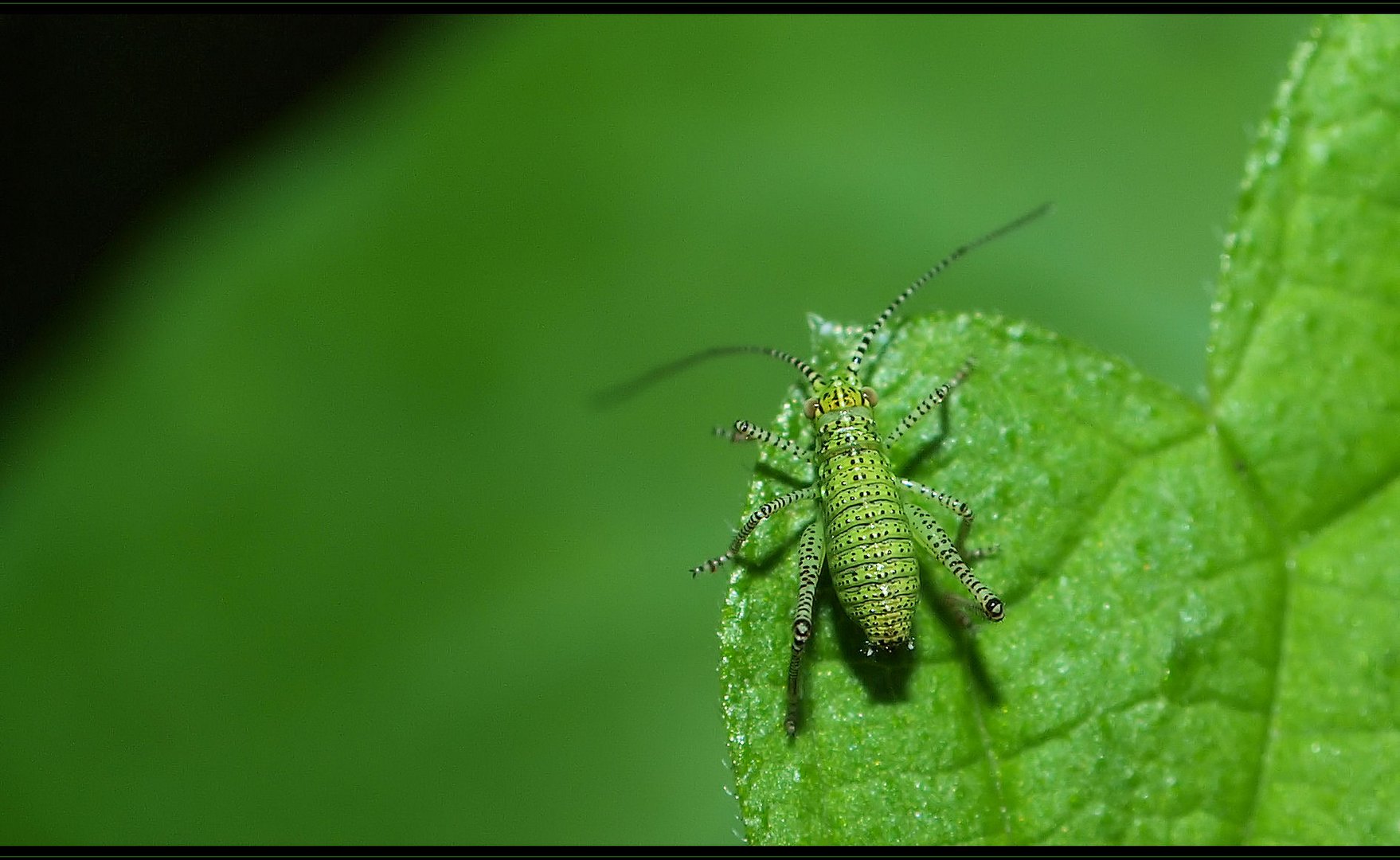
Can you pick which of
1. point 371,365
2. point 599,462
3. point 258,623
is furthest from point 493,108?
point 258,623

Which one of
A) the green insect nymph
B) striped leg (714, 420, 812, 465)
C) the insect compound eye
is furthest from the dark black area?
the insect compound eye

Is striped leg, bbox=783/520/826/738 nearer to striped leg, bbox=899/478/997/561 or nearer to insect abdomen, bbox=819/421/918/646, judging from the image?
insect abdomen, bbox=819/421/918/646

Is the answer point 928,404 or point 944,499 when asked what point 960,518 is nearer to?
point 944,499

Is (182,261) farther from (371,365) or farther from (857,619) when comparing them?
(857,619)

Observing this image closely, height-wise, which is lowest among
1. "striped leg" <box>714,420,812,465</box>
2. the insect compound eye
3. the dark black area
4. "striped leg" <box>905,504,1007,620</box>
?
the insect compound eye

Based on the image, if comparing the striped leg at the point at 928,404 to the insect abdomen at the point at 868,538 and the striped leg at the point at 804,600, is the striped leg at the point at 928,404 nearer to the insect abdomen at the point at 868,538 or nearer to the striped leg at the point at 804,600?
the insect abdomen at the point at 868,538

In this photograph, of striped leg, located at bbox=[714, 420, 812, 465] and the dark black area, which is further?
the dark black area

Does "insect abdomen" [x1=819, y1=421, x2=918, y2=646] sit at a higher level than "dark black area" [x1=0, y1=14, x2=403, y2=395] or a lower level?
lower
